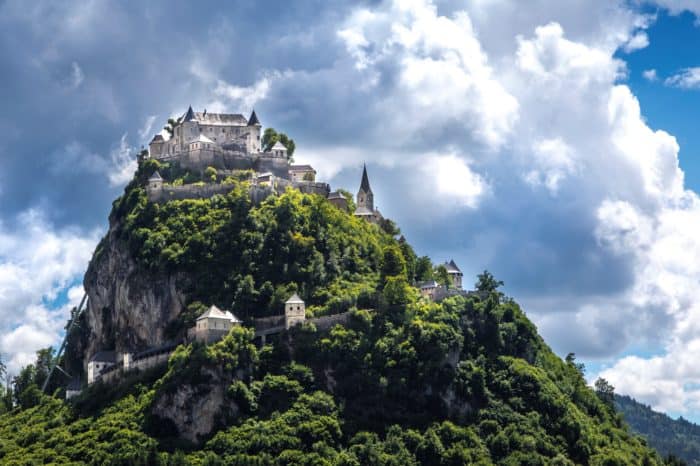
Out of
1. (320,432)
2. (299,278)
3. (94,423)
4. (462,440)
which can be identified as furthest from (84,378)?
(462,440)

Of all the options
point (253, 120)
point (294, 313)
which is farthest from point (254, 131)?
point (294, 313)

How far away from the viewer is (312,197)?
134m

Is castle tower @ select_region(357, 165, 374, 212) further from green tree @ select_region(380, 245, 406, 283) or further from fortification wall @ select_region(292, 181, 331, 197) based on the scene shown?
green tree @ select_region(380, 245, 406, 283)

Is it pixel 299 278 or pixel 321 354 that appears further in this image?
pixel 299 278

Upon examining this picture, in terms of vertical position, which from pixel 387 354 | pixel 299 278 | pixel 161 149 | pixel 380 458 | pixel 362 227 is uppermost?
pixel 161 149

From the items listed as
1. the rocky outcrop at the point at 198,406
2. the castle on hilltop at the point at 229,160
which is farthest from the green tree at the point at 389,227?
the rocky outcrop at the point at 198,406

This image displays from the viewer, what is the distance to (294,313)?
375 ft

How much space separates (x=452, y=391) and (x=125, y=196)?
50315 millimetres

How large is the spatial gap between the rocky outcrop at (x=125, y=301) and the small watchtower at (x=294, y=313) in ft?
43.1

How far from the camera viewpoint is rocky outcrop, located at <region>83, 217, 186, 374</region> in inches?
4811

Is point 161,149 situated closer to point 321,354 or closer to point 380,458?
point 321,354

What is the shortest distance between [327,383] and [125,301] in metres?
28.3

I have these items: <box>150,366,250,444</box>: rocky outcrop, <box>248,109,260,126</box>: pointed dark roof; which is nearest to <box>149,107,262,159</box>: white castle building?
<box>248,109,260,126</box>: pointed dark roof

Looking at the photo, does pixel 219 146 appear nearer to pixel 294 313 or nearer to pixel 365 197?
pixel 365 197
